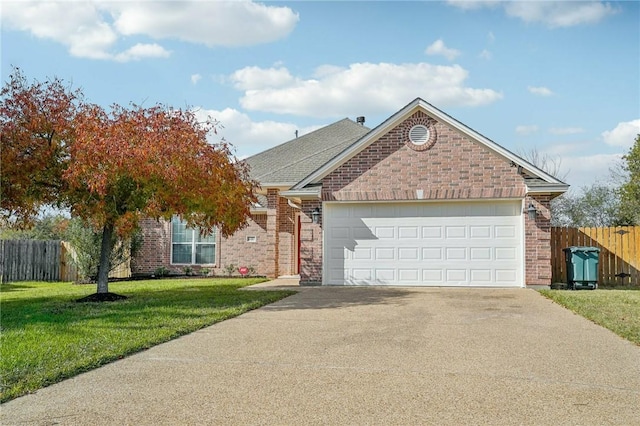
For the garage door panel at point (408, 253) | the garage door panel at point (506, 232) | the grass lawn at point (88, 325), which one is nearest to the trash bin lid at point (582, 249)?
the garage door panel at point (506, 232)

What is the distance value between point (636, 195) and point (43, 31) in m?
25.1

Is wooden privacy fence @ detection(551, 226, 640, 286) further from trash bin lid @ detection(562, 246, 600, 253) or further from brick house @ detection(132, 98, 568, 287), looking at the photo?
brick house @ detection(132, 98, 568, 287)

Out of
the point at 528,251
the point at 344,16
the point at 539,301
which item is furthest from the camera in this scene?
the point at 528,251

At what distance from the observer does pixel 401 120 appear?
Answer: 15.1 metres

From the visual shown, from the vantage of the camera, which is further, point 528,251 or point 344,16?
point 528,251

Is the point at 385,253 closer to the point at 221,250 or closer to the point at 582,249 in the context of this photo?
the point at 582,249

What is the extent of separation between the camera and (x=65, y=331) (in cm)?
797

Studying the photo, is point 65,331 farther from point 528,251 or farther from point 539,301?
point 528,251

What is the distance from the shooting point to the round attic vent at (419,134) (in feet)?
49.4

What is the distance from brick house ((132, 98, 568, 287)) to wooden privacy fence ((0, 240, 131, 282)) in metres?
9.16

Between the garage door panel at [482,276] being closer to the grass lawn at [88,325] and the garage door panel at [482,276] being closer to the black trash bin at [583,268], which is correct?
the black trash bin at [583,268]

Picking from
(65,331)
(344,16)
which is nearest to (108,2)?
(344,16)

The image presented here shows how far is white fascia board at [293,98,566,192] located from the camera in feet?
47.6

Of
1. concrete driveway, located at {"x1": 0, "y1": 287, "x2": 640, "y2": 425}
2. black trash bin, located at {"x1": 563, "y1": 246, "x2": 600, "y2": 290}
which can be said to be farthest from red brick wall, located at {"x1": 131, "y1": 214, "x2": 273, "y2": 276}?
concrete driveway, located at {"x1": 0, "y1": 287, "x2": 640, "y2": 425}
